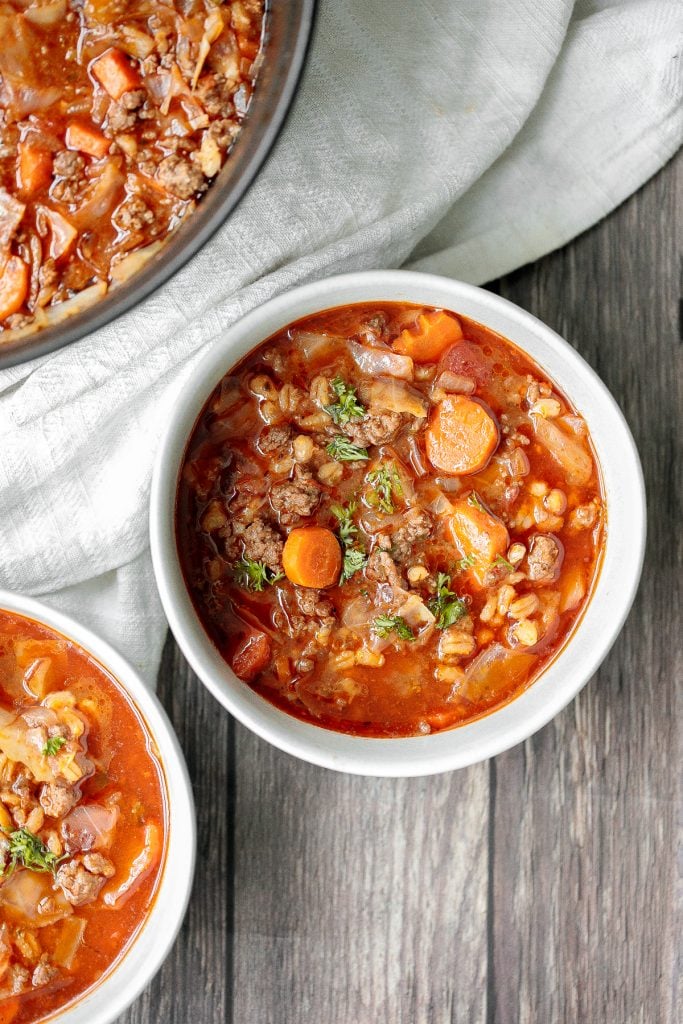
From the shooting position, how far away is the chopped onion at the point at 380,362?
3.05m

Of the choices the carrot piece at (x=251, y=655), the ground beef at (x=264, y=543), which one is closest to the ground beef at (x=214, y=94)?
the ground beef at (x=264, y=543)

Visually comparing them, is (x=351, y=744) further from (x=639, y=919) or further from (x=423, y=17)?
(x=423, y=17)

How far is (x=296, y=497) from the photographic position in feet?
9.92

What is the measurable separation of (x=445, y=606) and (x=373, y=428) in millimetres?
582

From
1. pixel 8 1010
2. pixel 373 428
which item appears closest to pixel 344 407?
pixel 373 428

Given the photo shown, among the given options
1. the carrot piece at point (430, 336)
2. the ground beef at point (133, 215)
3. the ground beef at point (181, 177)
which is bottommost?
the carrot piece at point (430, 336)

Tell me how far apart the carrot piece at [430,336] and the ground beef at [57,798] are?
172 centimetres

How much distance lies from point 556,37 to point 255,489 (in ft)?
5.94

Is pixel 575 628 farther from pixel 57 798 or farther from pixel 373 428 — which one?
pixel 57 798

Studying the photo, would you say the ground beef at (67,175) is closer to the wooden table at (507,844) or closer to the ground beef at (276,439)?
the ground beef at (276,439)

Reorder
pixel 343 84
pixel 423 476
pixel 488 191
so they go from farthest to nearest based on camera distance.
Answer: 1. pixel 488 191
2. pixel 343 84
3. pixel 423 476

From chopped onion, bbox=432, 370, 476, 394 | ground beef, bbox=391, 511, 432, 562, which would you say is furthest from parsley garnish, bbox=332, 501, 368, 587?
chopped onion, bbox=432, 370, 476, 394

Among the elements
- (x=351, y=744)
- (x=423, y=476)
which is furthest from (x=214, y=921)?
(x=423, y=476)

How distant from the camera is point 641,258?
142 inches
